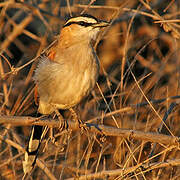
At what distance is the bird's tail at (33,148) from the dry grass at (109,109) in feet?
0.33

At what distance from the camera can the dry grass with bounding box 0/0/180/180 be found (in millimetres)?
3412

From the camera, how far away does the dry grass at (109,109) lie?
3.41m

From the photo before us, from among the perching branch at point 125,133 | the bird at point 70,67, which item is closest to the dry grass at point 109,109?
the perching branch at point 125,133

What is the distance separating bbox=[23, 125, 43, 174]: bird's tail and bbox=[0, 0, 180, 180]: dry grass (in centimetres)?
10

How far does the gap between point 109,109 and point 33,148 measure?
1095 millimetres

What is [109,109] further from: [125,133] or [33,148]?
[33,148]

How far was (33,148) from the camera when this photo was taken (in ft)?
13.6

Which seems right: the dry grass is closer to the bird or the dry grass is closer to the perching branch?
the perching branch

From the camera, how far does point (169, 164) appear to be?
328cm

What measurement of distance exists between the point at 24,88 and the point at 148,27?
3.09m

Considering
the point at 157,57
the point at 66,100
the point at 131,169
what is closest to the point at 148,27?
the point at 157,57

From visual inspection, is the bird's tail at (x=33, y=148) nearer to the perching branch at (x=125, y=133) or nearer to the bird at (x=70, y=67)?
the bird at (x=70, y=67)

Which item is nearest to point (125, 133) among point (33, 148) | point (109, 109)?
point (109, 109)

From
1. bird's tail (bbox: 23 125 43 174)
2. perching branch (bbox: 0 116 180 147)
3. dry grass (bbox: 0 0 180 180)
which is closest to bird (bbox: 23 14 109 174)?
bird's tail (bbox: 23 125 43 174)
